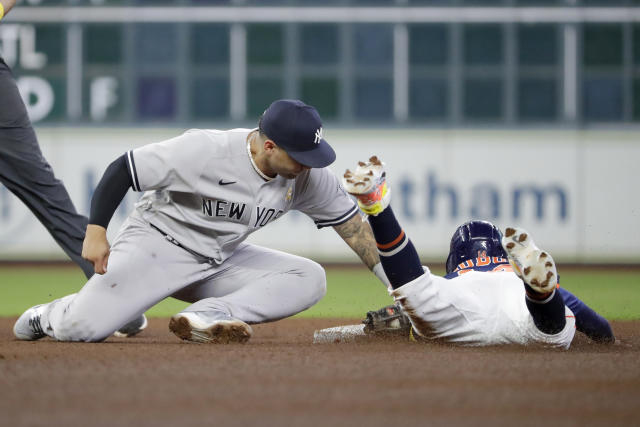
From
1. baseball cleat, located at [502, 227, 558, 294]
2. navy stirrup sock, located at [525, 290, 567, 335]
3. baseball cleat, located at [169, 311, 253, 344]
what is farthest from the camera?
baseball cleat, located at [169, 311, 253, 344]

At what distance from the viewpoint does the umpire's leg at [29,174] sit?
213 inches

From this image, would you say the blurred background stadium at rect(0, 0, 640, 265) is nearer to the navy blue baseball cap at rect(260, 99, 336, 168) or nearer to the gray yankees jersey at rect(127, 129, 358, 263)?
the gray yankees jersey at rect(127, 129, 358, 263)

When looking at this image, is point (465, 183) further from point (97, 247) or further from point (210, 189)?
point (97, 247)

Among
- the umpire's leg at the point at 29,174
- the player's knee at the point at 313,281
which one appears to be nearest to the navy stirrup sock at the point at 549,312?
the player's knee at the point at 313,281

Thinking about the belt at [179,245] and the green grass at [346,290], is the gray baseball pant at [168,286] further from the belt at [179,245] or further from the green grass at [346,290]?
the green grass at [346,290]

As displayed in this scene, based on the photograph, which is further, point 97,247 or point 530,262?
point 97,247

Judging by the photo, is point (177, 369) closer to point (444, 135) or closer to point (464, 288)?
point (464, 288)

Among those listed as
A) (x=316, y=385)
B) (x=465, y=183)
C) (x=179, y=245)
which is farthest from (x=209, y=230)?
(x=465, y=183)

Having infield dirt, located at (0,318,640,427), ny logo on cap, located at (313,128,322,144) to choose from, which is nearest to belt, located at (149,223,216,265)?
infield dirt, located at (0,318,640,427)

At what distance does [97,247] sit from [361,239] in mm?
1360

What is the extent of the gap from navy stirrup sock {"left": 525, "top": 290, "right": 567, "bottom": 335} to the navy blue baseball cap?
44.5 inches

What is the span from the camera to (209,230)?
484cm

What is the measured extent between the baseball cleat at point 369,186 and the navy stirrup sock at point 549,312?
2.39 feet

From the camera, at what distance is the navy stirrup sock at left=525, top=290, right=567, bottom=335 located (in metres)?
4.10
